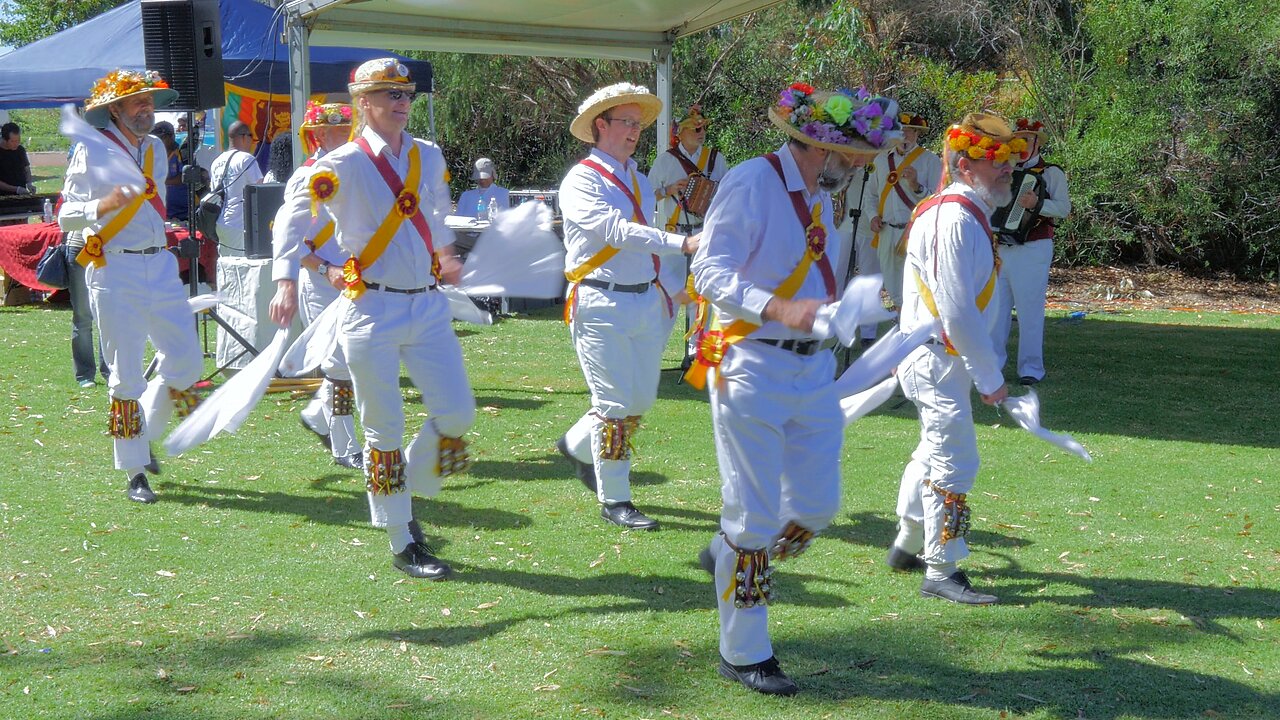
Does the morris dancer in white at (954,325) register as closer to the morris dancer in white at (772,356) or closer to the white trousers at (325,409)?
the morris dancer in white at (772,356)

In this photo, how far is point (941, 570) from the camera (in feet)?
17.0

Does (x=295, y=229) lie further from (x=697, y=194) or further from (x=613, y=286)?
(x=697, y=194)

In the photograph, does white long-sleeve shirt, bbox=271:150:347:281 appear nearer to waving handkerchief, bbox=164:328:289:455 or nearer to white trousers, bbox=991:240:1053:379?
waving handkerchief, bbox=164:328:289:455

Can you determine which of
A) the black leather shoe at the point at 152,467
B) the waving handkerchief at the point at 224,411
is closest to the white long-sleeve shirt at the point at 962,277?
the waving handkerchief at the point at 224,411

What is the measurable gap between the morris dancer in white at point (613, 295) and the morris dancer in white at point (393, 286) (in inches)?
34.1

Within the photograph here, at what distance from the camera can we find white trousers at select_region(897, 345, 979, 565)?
493 centimetres

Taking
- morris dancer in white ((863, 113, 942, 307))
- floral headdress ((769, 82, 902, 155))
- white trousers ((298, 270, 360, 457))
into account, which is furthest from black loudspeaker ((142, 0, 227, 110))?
floral headdress ((769, 82, 902, 155))

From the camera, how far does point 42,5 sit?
39469mm

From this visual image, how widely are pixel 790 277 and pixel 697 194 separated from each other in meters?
5.93

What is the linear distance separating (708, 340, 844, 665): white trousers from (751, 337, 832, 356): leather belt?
2 cm

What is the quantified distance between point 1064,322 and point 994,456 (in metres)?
6.87

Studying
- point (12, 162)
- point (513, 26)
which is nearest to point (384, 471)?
point (513, 26)

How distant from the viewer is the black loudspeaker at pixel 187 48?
1042 centimetres

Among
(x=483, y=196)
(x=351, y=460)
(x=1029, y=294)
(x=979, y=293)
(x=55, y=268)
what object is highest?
(x=483, y=196)
